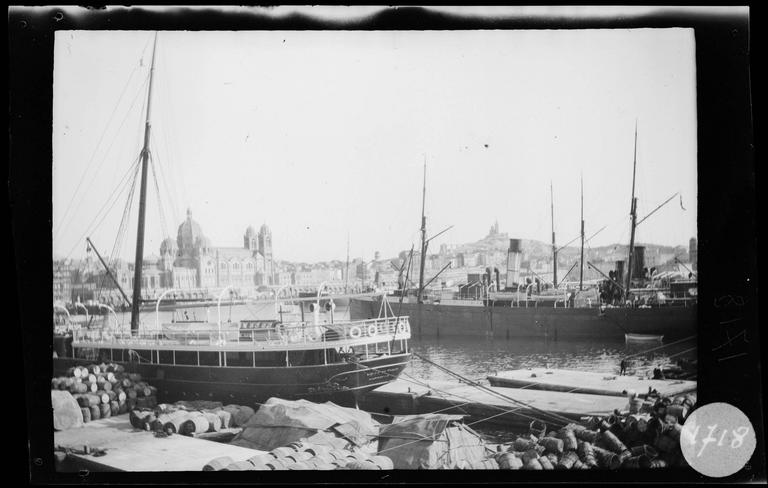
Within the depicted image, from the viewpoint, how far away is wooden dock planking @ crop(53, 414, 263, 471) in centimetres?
384

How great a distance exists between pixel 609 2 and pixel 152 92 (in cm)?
290

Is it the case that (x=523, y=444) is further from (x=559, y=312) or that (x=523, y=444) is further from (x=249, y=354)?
(x=249, y=354)

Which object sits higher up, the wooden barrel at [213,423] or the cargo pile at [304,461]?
the wooden barrel at [213,423]

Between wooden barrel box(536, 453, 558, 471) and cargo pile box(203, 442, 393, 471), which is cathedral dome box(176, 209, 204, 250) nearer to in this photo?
cargo pile box(203, 442, 393, 471)

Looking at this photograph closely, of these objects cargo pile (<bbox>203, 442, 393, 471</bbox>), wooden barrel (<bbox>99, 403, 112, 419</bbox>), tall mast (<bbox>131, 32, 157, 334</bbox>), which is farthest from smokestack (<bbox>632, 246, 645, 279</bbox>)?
wooden barrel (<bbox>99, 403, 112, 419</bbox>)

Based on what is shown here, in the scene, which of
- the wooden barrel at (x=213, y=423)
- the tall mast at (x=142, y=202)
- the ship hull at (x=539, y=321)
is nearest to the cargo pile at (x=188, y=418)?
the wooden barrel at (x=213, y=423)

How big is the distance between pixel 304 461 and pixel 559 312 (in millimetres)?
1902

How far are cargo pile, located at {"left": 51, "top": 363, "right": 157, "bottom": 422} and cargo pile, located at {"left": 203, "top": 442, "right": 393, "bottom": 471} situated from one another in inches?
25.8

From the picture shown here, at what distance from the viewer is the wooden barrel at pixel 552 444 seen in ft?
12.5

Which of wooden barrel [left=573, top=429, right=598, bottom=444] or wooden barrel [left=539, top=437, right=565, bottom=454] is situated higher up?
wooden barrel [left=573, top=429, right=598, bottom=444]

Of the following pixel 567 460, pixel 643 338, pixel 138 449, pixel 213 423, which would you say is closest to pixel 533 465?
pixel 567 460

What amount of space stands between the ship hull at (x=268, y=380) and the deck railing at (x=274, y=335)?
0.47 feet

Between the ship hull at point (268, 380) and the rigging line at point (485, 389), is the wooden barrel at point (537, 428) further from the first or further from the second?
the ship hull at point (268, 380)
